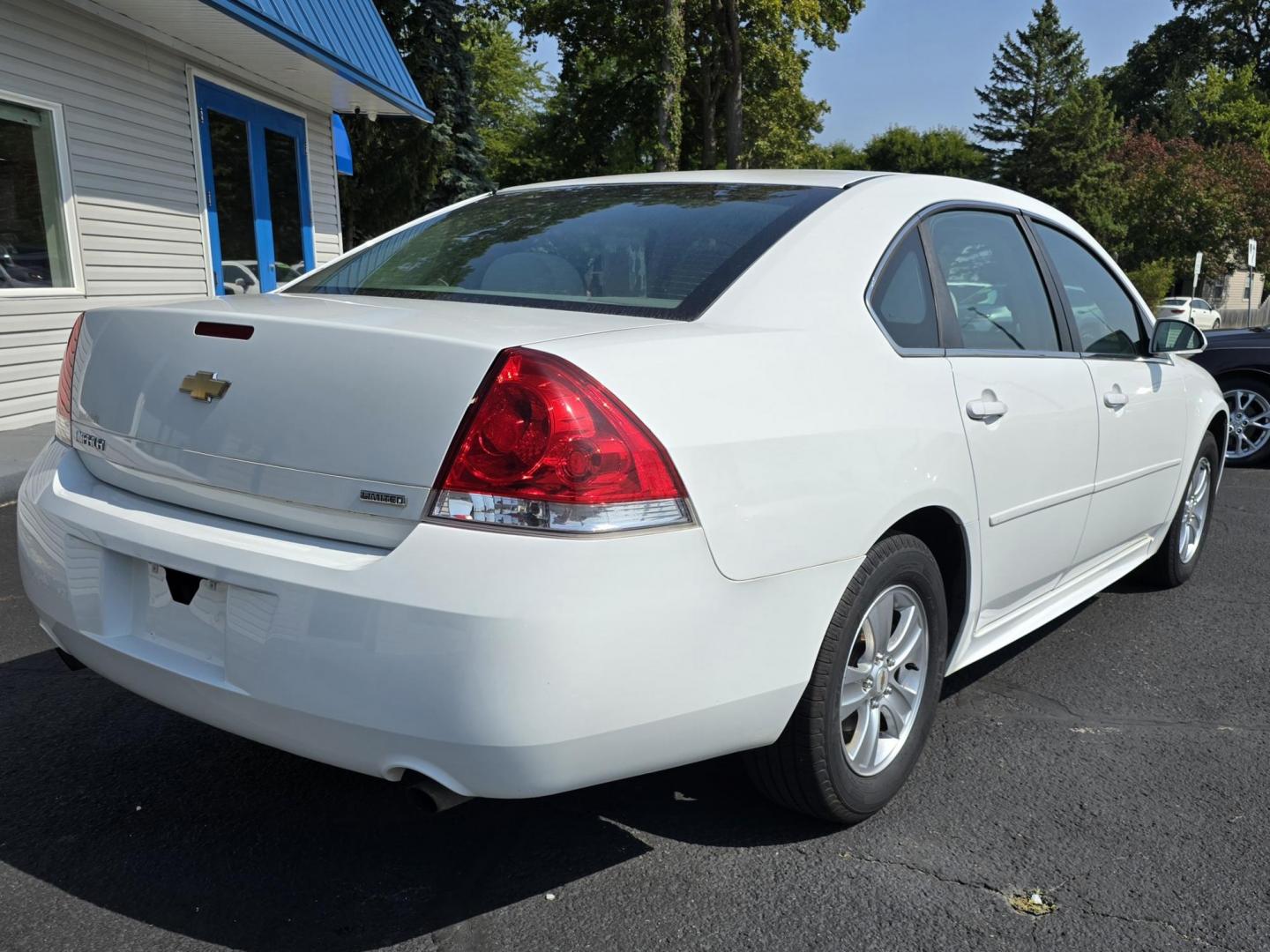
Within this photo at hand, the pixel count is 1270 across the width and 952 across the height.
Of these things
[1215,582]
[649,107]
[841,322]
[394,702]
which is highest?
[649,107]

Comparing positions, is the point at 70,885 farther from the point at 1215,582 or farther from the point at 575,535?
the point at 1215,582

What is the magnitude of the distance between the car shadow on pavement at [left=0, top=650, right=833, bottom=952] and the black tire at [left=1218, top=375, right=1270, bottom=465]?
7.10 m

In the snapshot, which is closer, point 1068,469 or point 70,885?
point 70,885

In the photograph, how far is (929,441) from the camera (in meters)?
2.54

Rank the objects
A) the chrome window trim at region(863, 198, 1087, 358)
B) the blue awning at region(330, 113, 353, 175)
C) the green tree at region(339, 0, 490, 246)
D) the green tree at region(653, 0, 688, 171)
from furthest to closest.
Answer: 1. the green tree at region(653, 0, 688, 171)
2. the green tree at region(339, 0, 490, 246)
3. the blue awning at region(330, 113, 353, 175)
4. the chrome window trim at region(863, 198, 1087, 358)

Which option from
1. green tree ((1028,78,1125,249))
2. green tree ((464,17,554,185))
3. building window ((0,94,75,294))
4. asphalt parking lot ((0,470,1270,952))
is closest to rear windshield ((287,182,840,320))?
asphalt parking lot ((0,470,1270,952))

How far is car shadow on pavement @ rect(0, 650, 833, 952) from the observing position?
222cm

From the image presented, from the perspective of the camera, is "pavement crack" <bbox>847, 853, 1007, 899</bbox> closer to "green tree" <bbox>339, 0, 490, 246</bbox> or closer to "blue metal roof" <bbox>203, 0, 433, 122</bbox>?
"blue metal roof" <bbox>203, 0, 433, 122</bbox>

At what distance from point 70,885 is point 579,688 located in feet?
4.11

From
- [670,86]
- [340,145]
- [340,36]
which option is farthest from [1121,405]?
[670,86]

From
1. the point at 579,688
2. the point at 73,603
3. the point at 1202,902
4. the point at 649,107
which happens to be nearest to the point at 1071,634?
the point at 1202,902

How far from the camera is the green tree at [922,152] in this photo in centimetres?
7206

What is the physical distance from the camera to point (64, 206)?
8.34m

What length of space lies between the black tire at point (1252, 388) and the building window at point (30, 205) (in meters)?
9.02
